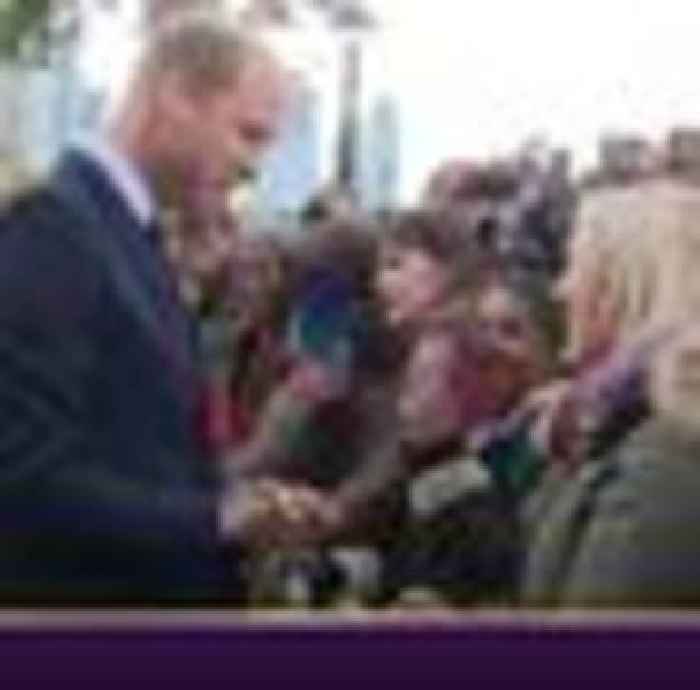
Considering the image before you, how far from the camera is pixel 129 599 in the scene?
20.1 feet

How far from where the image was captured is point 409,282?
619cm

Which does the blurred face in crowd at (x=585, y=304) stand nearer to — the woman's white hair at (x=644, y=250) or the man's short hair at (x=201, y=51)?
the woman's white hair at (x=644, y=250)

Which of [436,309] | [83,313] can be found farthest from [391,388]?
[83,313]

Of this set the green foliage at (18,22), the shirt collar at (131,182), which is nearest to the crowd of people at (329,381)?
the shirt collar at (131,182)

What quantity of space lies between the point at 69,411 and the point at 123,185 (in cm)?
40

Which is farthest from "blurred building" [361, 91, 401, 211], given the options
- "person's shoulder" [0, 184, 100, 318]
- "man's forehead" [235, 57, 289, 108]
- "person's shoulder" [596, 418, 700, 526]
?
"person's shoulder" [596, 418, 700, 526]

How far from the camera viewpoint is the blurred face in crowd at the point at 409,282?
20.3 ft

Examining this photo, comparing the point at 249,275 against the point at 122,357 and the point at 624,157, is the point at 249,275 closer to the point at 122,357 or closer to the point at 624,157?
the point at 122,357

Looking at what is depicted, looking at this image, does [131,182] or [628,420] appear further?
[628,420]

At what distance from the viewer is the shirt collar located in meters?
6.11

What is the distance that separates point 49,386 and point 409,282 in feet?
2.13

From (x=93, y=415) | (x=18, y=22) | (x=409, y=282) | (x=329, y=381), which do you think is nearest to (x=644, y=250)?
(x=409, y=282)

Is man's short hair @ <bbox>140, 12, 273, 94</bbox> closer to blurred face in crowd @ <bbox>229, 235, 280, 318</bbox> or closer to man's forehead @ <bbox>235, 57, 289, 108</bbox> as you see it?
man's forehead @ <bbox>235, 57, 289, 108</bbox>

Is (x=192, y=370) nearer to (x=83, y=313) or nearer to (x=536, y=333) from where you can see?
(x=83, y=313)
